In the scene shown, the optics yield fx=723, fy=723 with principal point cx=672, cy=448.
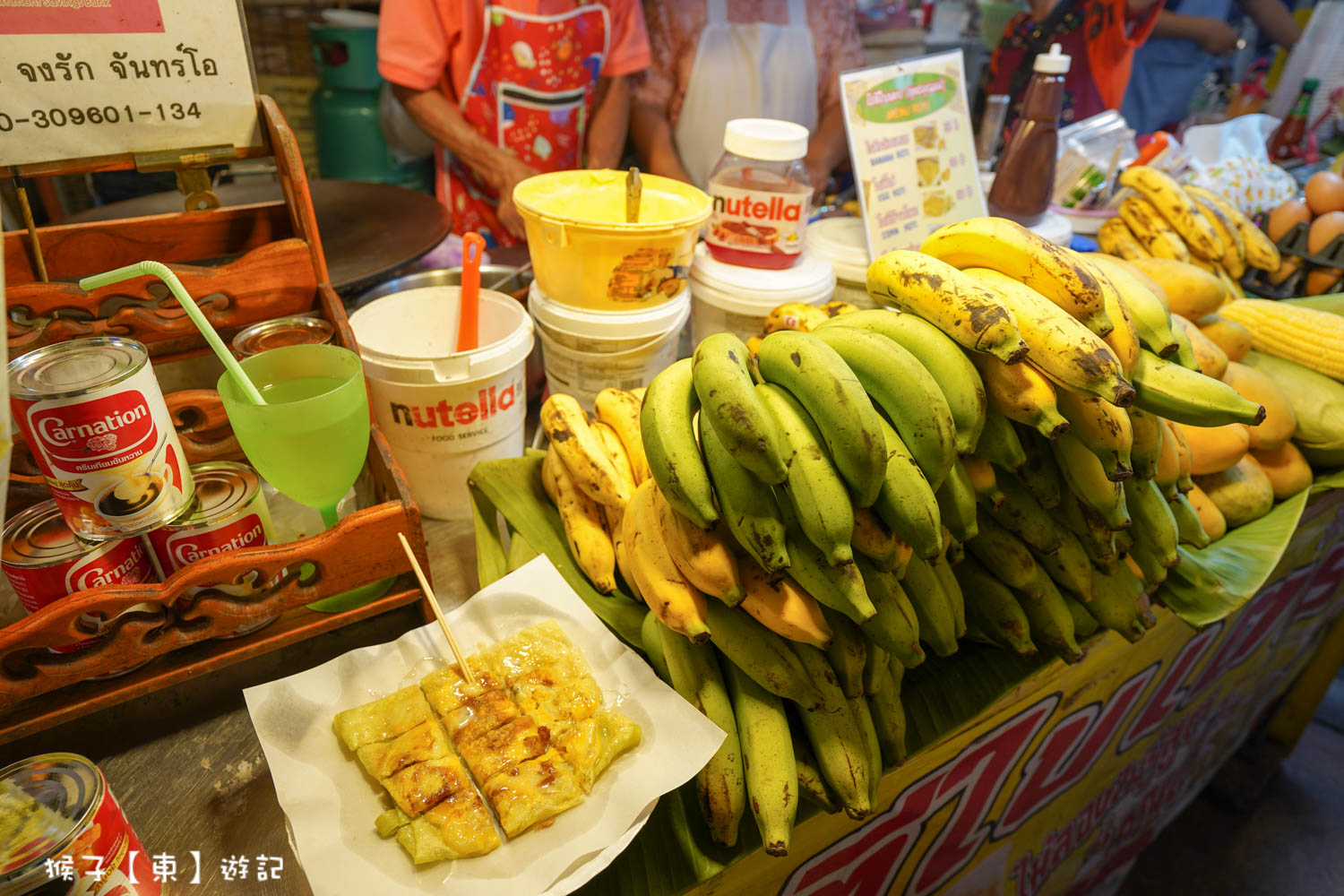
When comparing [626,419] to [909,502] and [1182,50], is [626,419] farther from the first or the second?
[1182,50]

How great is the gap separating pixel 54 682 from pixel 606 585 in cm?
77

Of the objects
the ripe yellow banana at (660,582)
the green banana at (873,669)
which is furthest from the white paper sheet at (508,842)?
the green banana at (873,669)

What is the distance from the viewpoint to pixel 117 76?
1132mm

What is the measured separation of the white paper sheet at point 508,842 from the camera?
849mm

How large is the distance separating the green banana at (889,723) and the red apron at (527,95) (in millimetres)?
2640

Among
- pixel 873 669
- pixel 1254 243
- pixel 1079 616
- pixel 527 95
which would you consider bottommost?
pixel 1079 616

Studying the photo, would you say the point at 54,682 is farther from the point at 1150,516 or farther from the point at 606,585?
the point at 1150,516

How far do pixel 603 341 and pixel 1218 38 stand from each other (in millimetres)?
4397

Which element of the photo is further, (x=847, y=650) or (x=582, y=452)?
(x=582, y=452)

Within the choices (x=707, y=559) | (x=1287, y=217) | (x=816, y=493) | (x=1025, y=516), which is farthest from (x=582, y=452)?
(x=1287, y=217)

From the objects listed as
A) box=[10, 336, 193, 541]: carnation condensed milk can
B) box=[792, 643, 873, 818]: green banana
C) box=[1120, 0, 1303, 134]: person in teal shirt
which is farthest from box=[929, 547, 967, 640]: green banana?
box=[1120, 0, 1303, 134]: person in teal shirt

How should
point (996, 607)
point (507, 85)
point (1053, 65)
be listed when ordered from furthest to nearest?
point (507, 85)
point (1053, 65)
point (996, 607)

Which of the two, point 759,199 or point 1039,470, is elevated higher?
point 759,199

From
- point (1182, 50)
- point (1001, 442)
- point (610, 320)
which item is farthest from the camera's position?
point (1182, 50)
